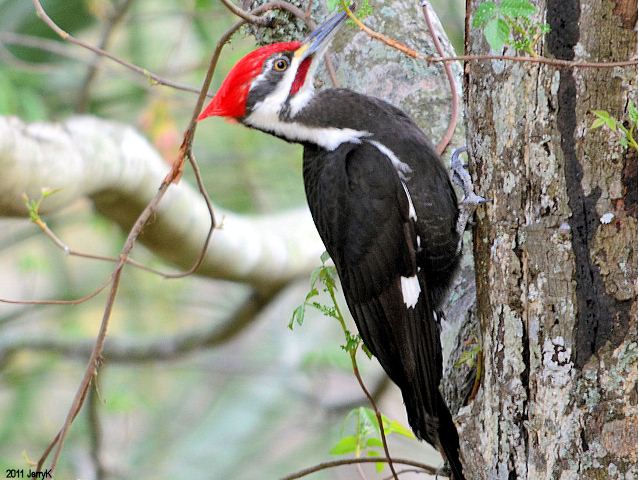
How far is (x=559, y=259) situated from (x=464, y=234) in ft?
2.11

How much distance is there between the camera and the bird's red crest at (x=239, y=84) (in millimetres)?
2111

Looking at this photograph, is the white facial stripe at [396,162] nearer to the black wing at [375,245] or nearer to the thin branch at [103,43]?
the black wing at [375,245]

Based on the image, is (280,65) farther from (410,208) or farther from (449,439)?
(449,439)

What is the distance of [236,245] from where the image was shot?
334cm

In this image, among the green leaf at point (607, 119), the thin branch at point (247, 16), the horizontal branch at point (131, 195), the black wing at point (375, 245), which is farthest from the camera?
the horizontal branch at point (131, 195)

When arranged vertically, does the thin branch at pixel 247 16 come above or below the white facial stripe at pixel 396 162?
above

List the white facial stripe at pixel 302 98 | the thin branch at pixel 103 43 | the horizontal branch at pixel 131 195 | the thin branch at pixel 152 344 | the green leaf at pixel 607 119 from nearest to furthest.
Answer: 1. the green leaf at pixel 607 119
2. the white facial stripe at pixel 302 98
3. the horizontal branch at pixel 131 195
4. the thin branch at pixel 103 43
5. the thin branch at pixel 152 344

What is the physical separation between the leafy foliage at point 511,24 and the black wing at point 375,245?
0.70 metres

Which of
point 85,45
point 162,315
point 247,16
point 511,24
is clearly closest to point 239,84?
point 247,16

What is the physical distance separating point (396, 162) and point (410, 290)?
11.2 inches

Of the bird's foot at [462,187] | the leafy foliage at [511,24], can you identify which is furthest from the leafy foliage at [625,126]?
the bird's foot at [462,187]

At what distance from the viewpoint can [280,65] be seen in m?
2.17

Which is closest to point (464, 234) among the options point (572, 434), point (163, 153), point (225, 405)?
point (572, 434)

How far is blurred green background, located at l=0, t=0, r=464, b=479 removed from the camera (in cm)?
407
